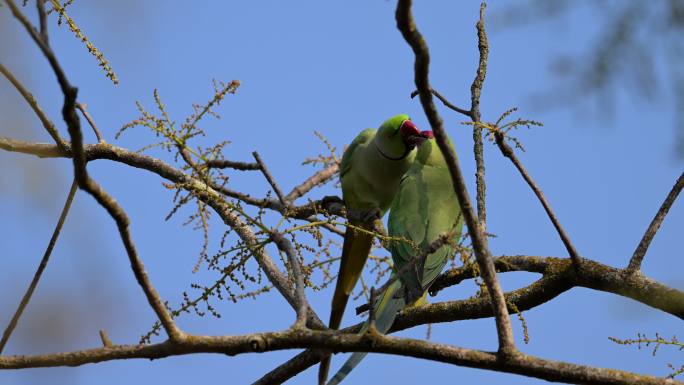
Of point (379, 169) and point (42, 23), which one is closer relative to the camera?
point (42, 23)

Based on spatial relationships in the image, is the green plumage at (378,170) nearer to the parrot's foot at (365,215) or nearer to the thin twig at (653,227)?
the parrot's foot at (365,215)

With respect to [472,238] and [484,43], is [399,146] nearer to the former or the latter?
[484,43]

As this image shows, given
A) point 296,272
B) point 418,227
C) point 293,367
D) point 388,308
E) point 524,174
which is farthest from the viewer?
point 418,227

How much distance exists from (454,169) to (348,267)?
1.77m

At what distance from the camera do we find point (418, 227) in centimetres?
354

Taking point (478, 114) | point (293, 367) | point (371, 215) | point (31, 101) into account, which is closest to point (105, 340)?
point (31, 101)

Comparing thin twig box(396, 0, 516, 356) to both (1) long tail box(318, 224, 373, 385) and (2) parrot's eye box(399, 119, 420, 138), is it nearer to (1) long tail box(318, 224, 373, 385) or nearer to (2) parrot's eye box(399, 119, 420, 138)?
(1) long tail box(318, 224, 373, 385)

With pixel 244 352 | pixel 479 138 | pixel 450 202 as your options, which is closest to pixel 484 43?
pixel 479 138

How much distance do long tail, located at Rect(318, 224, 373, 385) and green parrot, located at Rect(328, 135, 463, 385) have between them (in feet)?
0.44

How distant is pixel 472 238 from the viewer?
6.28 ft

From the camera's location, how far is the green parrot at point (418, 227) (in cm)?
293

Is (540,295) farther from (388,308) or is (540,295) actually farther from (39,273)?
(39,273)

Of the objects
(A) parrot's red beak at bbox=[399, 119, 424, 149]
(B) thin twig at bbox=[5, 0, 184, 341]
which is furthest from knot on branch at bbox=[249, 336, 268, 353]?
(A) parrot's red beak at bbox=[399, 119, 424, 149]

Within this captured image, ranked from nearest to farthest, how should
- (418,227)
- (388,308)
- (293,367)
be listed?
(293,367), (388,308), (418,227)
